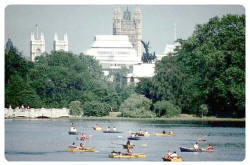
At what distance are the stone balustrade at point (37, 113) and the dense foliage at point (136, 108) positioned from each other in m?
3.69

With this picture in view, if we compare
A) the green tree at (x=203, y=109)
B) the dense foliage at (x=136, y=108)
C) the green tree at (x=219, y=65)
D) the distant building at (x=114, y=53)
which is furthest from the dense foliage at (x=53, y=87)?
the distant building at (x=114, y=53)

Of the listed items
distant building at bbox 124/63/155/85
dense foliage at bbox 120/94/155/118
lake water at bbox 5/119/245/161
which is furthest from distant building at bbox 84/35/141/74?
lake water at bbox 5/119/245/161

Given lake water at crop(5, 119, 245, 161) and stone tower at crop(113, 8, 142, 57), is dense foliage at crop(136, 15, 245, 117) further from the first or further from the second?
stone tower at crop(113, 8, 142, 57)

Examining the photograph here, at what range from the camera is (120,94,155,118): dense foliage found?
64062 millimetres

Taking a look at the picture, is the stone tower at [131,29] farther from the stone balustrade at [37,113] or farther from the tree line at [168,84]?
the stone balustrade at [37,113]

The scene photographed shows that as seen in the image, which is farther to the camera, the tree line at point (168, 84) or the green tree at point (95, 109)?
the green tree at point (95, 109)

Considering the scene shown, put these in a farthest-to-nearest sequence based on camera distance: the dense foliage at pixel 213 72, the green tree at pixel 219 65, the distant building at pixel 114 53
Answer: the distant building at pixel 114 53, the dense foliage at pixel 213 72, the green tree at pixel 219 65

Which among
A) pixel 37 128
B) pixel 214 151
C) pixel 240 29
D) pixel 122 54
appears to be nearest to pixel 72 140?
pixel 37 128

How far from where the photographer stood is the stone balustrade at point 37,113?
57969mm

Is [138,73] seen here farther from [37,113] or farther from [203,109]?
[203,109]

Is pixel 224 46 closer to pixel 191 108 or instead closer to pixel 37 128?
pixel 191 108

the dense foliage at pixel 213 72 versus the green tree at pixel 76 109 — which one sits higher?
the dense foliage at pixel 213 72

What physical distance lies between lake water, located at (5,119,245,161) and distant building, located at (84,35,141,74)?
52.8 meters

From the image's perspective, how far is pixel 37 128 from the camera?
53719mm
